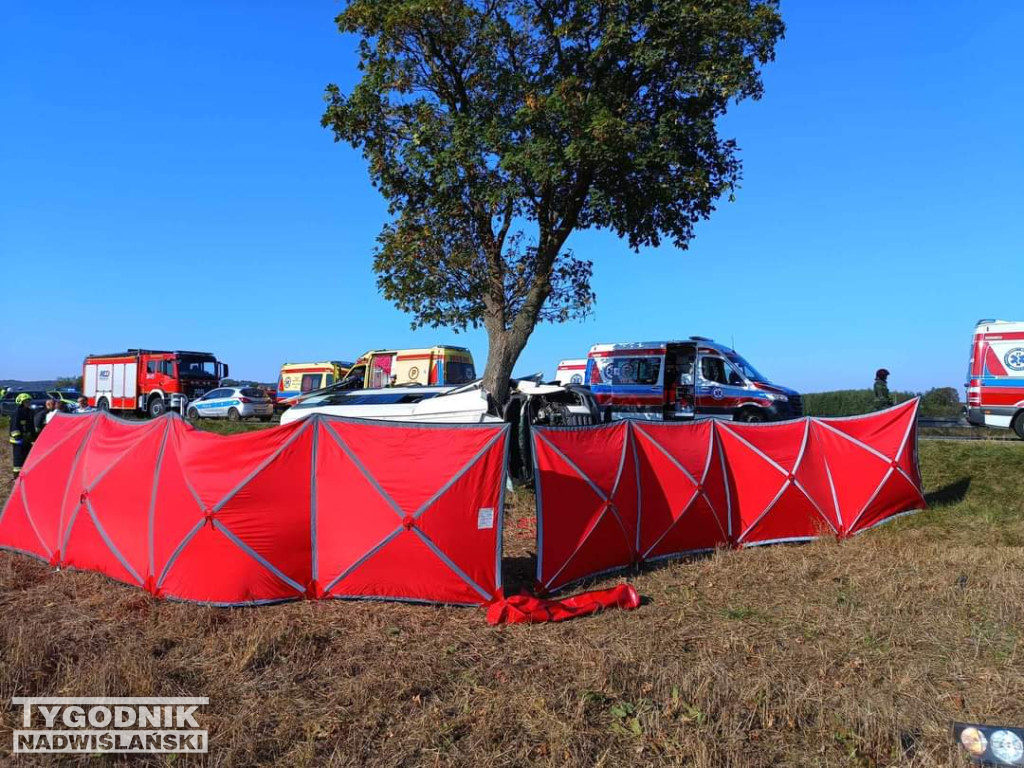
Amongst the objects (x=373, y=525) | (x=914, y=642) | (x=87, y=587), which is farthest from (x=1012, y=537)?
(x=87, y=587)

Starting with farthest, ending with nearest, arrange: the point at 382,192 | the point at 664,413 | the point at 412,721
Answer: the point at 664,413 < the point at 382,192 < the point at 412,721

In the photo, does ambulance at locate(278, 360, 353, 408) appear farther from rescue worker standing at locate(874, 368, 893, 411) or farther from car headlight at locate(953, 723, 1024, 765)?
car headlight at locate(953, 723, 1024, 765)

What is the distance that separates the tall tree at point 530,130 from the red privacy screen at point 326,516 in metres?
6.38

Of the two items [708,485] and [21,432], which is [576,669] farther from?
[21,432]

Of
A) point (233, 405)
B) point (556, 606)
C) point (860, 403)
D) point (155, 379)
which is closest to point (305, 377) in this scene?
point (233, 405)

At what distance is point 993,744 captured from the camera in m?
3.97

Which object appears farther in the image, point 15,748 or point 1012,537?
point 1012,537

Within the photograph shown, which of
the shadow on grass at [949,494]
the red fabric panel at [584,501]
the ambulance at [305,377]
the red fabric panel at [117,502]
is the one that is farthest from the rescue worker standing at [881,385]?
the ambulance at [305,377]

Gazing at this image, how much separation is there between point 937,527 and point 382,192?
10879 mm

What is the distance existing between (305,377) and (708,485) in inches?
911

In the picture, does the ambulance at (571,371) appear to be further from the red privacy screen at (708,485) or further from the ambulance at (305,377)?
the red privacy screen at (708,485)

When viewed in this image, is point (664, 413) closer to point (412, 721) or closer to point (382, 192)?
point (382, 192)

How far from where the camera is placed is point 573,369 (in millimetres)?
25781

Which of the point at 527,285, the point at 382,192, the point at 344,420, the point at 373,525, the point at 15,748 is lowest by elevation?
the point at 15,748
